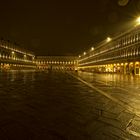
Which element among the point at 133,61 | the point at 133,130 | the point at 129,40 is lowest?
the point at 133,130

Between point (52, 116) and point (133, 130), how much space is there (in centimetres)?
215

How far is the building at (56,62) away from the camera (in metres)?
173

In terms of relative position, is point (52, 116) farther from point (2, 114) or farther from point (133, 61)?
point (133, 61)

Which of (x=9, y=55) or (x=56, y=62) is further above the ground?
(x=9, y=55)

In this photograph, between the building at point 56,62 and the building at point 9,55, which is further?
the building at point 56,62

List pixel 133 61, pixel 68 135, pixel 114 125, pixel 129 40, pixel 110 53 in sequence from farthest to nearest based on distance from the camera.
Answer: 1. pixel 110 53
2. pixel 129 40
3. pixel 133 61
4. pixel 114 125
5. pixel 68 135

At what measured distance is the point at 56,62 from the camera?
175m

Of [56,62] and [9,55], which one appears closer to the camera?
[9,55]

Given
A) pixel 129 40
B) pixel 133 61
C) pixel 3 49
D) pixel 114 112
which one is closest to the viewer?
pixel 114 112

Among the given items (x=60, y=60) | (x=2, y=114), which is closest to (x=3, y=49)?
(x=60, y=60)

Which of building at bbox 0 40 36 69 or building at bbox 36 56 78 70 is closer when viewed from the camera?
building at bbox 0 40 36 69

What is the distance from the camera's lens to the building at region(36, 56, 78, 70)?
17312 centimetres

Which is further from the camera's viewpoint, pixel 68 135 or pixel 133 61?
pixel 133 61

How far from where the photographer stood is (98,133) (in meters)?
3.94
